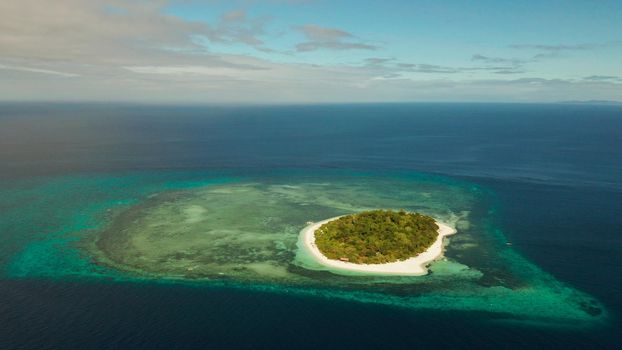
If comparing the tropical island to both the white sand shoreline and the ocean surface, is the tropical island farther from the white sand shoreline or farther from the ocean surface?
the ocean surface

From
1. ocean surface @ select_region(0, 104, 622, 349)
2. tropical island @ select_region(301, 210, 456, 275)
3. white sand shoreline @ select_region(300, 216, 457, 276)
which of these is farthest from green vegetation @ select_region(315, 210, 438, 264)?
ocean surface @ select_region(0, 104, 622, 349)

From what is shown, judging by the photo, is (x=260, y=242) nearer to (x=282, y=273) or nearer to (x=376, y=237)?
(x=282, y=273)

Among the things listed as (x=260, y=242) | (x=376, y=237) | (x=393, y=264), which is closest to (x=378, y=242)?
(x=376, y=237)

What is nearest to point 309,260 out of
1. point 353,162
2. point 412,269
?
point 412,269

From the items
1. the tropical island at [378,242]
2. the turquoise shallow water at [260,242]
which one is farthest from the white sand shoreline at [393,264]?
the turquoise shallow water at [260,242]

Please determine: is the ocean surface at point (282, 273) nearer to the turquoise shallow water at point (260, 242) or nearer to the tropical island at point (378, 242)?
the turquoise shallow water at point (260, 242)

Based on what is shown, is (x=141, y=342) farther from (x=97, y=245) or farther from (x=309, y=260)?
(x=97, y=245)
